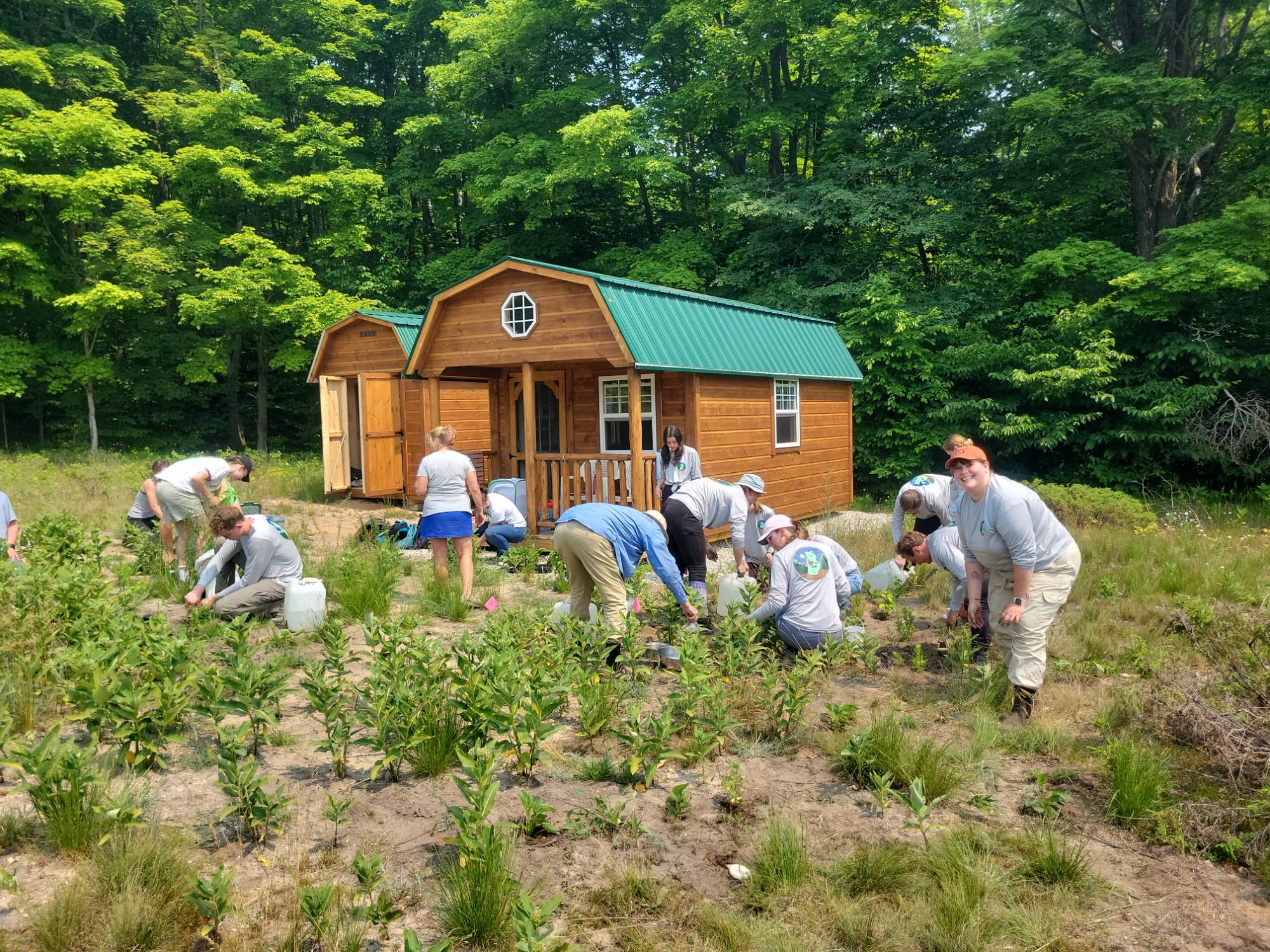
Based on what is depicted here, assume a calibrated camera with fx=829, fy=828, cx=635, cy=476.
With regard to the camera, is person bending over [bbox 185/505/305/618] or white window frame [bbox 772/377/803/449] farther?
white window frame [bbox 772/377/803/449]

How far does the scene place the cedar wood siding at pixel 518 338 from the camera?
10.8 meters

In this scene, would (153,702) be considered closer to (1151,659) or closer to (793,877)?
(793,877)

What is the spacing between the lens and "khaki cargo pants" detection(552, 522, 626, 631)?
5660 mm

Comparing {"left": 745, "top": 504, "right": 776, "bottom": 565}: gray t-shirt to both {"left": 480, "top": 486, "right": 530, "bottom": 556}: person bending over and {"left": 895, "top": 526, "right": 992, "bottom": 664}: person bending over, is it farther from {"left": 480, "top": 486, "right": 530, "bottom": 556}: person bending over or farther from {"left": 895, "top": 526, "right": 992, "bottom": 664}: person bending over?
{"left": 480, "top": 486, "right": 530, "bottom": 556}: person bending over

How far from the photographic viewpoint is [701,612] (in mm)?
6590

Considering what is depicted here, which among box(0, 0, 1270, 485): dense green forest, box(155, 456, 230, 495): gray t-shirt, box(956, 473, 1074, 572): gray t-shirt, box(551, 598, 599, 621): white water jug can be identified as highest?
box(0, 0, 1270, 485): dense green forest

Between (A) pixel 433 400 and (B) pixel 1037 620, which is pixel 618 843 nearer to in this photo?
(B) pixel 1037 620

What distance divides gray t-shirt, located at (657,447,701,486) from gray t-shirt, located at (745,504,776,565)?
1.77 m

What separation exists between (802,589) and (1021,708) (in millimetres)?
1546

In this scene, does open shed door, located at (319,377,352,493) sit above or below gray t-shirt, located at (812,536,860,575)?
above

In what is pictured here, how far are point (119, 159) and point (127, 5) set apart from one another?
722cm

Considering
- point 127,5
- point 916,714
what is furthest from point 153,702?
point 127,5

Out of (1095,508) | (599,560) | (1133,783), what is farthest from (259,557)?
(1095,508)

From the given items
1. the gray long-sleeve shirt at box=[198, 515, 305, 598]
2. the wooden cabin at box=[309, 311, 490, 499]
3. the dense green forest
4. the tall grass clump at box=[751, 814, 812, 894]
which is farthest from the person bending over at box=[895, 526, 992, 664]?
the dense green forest
